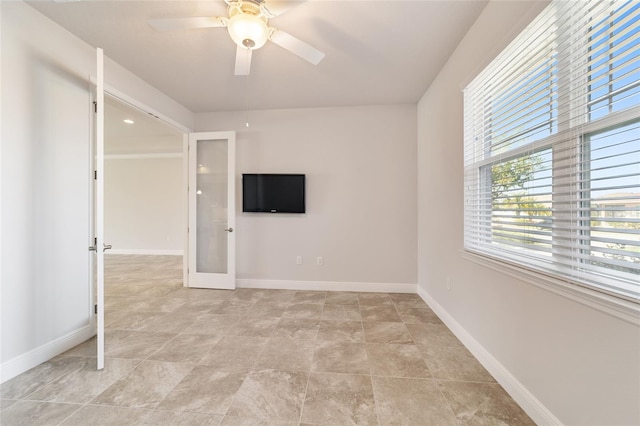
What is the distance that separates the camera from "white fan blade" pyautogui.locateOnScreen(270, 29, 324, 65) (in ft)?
5.41

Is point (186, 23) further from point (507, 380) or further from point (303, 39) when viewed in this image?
point (507, 380)

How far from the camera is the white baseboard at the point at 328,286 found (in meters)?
3.38

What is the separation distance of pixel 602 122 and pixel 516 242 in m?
0.79

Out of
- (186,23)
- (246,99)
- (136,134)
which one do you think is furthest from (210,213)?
(136,134)

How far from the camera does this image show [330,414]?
1.34 m

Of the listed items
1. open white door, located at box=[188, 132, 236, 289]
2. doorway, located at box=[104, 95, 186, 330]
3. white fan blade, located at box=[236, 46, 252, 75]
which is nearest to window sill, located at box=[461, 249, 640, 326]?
white fan blade, located at box=[236, 46, 252, 75]

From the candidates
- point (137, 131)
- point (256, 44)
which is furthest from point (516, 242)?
A: point (137, 131)

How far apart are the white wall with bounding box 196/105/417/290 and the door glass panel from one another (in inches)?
10.2

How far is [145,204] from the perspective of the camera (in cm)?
635

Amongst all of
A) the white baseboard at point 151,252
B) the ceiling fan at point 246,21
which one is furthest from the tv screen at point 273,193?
the white baseboard at point 151,252

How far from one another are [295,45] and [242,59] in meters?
0.48

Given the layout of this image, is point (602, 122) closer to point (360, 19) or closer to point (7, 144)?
point (360, 19)

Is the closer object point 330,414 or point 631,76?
point 631,76

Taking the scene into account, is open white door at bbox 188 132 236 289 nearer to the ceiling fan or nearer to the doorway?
the ceiling fan
